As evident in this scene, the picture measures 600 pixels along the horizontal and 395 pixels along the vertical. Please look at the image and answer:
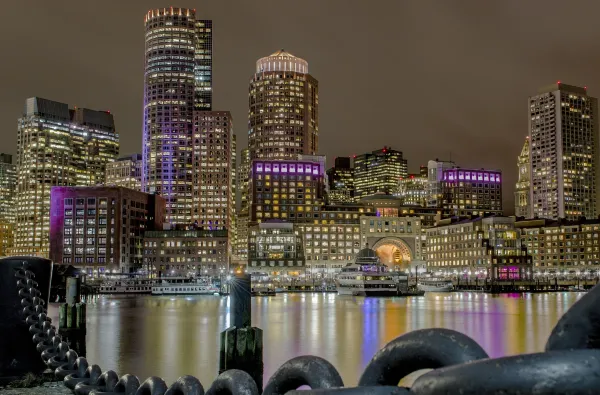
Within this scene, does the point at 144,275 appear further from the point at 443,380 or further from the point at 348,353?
the point at 443,380

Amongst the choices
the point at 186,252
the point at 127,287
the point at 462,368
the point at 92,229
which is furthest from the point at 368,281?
the point at 462,368

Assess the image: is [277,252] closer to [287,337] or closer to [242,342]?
[287,337]

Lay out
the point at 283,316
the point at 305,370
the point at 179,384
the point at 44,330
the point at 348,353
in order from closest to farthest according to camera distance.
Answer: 1. the point at 305,370
2. the point at 179,384
3. the point at 44,330
4. the point at 348,353
5. the point at 283,316

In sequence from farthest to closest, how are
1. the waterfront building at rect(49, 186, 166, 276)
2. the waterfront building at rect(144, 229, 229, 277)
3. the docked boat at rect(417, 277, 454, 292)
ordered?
the waterfront building at rect(49, 186, 166, 276) → the waterfront building at rect(144, 229, 229, 277) → the docked boat at rect(417, 277, 454, 292)

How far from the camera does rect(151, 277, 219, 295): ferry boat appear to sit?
473 ft

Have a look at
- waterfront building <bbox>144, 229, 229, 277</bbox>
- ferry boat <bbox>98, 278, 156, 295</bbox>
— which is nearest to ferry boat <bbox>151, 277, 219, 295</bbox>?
ferry boat <bbox>98, 278, 156, 295</bbox>

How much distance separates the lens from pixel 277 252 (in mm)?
187250

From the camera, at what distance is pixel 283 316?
74.0 meters

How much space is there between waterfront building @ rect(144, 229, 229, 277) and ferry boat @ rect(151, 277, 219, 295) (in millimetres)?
36523

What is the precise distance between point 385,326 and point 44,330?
51339mm

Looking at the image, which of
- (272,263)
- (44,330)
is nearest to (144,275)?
(272,263)

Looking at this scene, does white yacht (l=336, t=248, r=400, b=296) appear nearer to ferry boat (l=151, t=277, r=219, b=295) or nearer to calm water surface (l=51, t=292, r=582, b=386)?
ferry boat (l=151, t=277, r=219, b=295)

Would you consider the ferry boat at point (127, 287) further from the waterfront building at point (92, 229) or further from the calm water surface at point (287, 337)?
the calm water surface at point (287, 337)

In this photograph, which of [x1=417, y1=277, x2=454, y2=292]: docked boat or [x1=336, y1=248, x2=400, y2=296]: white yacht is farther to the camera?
[x1=417, y1=277, x2=454, y2=292]: docked boat
